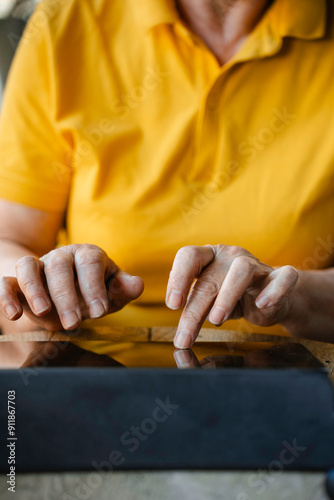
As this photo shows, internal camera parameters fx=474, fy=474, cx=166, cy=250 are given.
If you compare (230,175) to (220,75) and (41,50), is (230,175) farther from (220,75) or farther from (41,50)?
(41,50)

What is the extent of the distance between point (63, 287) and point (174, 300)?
131mm

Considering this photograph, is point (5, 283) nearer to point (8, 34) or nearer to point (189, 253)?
point (189, 253)

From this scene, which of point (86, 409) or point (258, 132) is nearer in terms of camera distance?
point (86, 409)

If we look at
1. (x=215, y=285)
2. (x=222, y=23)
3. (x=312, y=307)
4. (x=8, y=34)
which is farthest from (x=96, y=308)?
(x=8, y=34)

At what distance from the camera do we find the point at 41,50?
81 centimetres

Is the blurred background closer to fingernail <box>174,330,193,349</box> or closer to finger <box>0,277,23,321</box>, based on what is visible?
finger <box>0,277,23,321</box>

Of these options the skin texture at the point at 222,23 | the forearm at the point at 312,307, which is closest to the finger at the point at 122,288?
the forearm at the point at 312,307

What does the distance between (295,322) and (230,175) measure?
0.26 meters

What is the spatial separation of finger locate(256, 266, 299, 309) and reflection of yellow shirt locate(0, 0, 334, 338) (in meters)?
0.20

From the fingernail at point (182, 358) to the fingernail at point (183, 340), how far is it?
36 mm

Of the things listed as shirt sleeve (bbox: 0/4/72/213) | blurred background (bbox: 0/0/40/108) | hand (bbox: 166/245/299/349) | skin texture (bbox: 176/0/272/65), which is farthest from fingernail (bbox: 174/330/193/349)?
blurred background (bbox: 0/0/40/108)

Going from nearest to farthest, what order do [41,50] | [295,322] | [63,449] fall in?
[63,449] → [295,322] → [41,50]

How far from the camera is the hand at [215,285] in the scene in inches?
20.7

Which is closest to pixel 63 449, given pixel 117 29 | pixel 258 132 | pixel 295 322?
pixel 295 322
